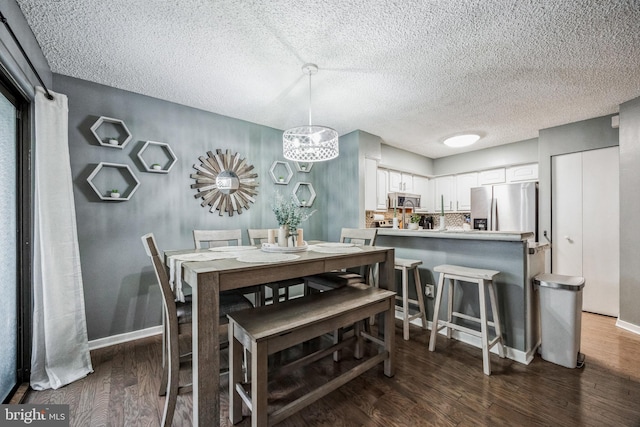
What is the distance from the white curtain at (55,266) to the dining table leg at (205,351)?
1.34m

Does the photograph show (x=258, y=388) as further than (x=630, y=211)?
No

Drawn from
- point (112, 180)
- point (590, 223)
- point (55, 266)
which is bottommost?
point (55, 266)

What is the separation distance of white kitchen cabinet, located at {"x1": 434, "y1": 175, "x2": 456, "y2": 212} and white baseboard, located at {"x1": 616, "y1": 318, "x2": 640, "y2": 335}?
2.74 meters

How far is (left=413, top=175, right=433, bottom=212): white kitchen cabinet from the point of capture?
17.2 ft

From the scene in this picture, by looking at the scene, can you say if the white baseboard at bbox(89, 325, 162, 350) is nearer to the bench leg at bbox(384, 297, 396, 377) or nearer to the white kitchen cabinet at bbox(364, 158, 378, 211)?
the bench leg at bbox(384, 297, 396, 377)

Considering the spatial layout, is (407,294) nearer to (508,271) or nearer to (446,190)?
(508,271)

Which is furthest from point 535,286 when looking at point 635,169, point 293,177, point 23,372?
point 23,372

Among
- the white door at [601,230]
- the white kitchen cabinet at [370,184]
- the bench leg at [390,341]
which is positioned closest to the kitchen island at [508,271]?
the bench leg at [390,341]

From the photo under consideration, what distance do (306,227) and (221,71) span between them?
95.1 inches

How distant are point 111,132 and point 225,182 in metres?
1.18

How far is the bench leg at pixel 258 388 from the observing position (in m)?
1.26

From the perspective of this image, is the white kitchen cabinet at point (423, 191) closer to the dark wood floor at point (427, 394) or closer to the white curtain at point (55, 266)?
the dark wood floor at point (427, 394)

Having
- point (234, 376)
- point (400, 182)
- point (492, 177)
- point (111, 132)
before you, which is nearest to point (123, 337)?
point (234, 376)

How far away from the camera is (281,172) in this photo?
3.83 metres
